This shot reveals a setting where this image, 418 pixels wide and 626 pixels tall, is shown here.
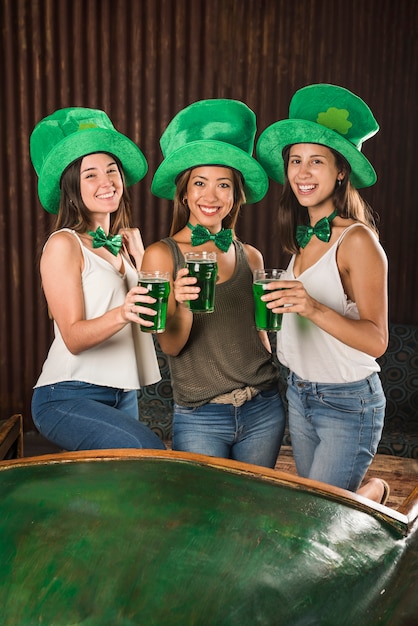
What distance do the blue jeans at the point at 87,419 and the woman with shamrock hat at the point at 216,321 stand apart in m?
0.20

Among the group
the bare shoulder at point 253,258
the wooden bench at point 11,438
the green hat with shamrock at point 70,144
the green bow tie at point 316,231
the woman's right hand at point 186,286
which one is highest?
the green hat with shamrock at point 70,144

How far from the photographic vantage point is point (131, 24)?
4863mm

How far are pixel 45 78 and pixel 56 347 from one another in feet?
10.3

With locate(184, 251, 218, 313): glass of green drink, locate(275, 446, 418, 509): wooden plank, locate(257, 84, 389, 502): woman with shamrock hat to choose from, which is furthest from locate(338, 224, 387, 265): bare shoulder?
locate(275, 446, 418, 509): wooden plank

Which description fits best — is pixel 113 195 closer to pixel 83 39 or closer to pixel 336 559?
pixel 336 559

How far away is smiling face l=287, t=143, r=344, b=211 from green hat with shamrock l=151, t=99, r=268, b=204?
0.14 metres

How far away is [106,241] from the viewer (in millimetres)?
2465

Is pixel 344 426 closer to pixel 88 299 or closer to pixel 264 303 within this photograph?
pixel 264 303

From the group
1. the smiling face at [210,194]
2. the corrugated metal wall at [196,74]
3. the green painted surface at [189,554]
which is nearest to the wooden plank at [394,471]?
the corrugated metal wall at [196,74]

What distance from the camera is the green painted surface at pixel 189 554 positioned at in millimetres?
1276

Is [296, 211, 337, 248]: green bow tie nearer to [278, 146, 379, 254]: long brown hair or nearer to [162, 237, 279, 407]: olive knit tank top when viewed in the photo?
[278, 146, 379, 254]: long brown hair

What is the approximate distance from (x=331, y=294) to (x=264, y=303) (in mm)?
295

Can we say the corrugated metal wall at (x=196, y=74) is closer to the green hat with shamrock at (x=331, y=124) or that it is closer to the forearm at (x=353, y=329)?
the green hat with shamrock at (x=331, y=124)

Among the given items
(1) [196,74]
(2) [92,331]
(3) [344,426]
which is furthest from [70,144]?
(1) [196,74]
